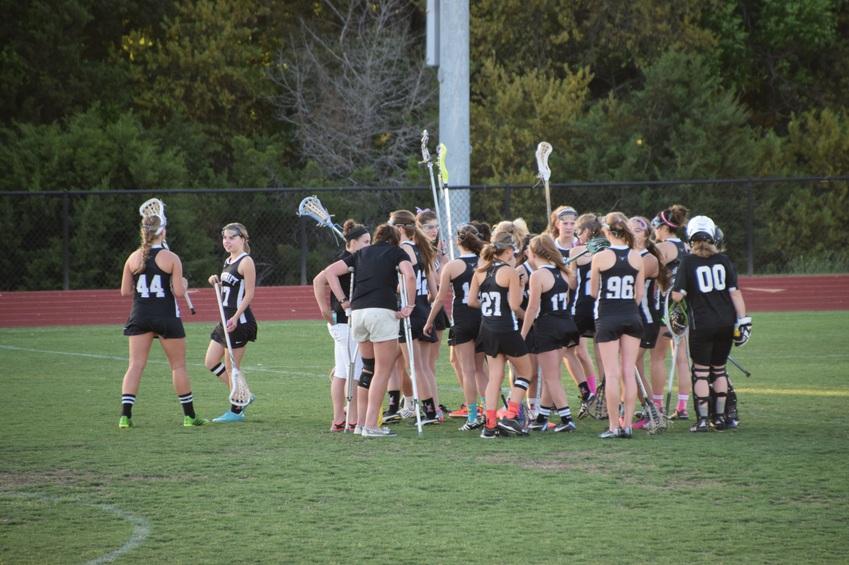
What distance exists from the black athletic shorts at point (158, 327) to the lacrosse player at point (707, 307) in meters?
4.25

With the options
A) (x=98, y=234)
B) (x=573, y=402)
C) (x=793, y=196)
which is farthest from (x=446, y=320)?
(x=793, y=196)

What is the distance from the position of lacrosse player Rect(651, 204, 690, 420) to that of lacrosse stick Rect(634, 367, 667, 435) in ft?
1.03

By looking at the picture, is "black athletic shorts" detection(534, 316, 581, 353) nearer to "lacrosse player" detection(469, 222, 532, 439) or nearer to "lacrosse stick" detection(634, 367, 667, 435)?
"lacrosse player" detection(469, 222, 532, 439)

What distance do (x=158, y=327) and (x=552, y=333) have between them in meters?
3.36

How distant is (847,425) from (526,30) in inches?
908

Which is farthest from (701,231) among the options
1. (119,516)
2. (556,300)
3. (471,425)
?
(119,516)

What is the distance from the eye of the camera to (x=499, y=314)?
390 inches

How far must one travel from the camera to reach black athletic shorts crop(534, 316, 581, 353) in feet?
33.6

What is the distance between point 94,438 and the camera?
33.9ft

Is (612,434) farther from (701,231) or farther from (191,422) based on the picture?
(191,422)

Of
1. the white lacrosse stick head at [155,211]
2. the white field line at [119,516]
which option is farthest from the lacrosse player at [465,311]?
the white field line at [119,516]

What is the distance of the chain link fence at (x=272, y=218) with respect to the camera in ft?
80.1

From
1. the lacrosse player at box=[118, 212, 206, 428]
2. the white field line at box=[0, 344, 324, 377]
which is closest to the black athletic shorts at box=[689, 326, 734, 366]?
the lacrosse player at box=[118, 212, 206, 428]

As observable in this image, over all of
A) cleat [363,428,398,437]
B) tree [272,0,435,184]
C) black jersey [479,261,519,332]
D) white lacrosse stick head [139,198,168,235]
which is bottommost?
cleat [363,428,398,437]
